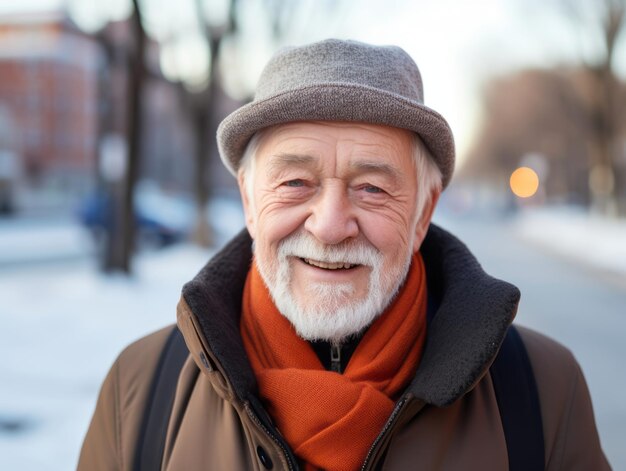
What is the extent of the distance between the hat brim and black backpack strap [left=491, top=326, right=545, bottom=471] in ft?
2.00

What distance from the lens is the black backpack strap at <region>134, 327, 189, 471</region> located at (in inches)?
63.1

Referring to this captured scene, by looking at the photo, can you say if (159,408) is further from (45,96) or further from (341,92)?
(45,96)

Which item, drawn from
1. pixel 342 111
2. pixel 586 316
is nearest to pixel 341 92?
pixel 342 111

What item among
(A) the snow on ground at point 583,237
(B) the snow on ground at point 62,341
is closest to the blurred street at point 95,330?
(B) the snow on ground at point 62,341

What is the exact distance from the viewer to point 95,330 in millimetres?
6777

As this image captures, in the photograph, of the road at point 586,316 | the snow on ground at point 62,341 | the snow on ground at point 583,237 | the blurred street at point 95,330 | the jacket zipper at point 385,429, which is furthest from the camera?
the snow on ground at point 583,237

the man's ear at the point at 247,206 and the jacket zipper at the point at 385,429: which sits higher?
the man's ear at the point at 247,206

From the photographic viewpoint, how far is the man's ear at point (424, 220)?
1829 millimetres

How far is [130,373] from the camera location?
1.74 metres

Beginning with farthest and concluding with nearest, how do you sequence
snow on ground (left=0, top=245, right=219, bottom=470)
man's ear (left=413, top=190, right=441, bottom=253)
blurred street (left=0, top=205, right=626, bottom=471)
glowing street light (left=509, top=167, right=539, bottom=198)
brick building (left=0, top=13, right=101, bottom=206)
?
brick building (left=0, top=13, right=101, bottom=206)
glowing street light (left=509, top=167, right=539, bottom=198)
blurred street (left=0, top=205, right=626, bottom=471)
snow on ground (left=0, top=245, right=219, bottom=470)
man's ear (left=413, top=190, right=441, bottom=253)

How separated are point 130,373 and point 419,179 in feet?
3.18

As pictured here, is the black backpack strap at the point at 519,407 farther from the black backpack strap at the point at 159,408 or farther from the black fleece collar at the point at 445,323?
the black backpack strap at the point at 159,408

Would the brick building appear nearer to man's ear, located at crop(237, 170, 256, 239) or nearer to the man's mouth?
man's ear, located at crop(237, 170, 256, 239)

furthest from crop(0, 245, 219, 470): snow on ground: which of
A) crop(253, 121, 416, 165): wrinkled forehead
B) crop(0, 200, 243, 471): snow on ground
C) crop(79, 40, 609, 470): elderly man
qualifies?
crop(253, 121, 416, 165): wrinkled forehead
